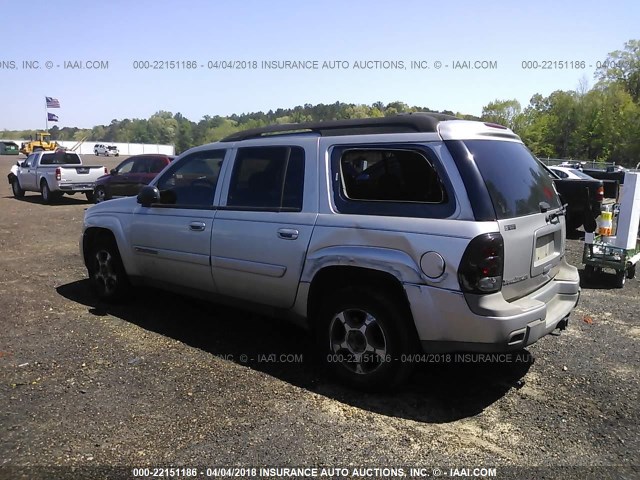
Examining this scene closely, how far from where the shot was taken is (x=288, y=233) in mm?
4008

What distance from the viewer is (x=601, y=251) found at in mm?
7215

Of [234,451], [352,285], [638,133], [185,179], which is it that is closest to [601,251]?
[352,285]

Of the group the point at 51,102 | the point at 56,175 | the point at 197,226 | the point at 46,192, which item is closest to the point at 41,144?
the point at 51,102

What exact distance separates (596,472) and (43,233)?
442 inches

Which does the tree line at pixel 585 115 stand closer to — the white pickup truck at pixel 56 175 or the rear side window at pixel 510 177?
the white pickup truck at pixel 56 175

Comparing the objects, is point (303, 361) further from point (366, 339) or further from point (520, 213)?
point (520, 213)

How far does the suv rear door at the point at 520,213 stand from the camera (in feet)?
11.0

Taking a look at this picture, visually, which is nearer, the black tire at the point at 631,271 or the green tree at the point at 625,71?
the black tire at the point at 631,271

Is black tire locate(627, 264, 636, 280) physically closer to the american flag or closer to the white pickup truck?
the white pickup truck

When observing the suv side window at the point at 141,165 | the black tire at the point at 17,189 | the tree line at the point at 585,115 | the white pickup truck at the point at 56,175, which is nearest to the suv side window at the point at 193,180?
the suv side window at the point at 141,165

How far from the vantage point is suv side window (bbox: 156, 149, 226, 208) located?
4758mm

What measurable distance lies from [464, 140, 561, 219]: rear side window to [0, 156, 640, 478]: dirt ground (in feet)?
4.58

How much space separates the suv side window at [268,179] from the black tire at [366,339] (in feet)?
2.88

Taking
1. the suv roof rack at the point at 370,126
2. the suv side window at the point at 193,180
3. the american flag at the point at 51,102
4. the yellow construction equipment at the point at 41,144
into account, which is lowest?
the suv side window at the point at 193,180
